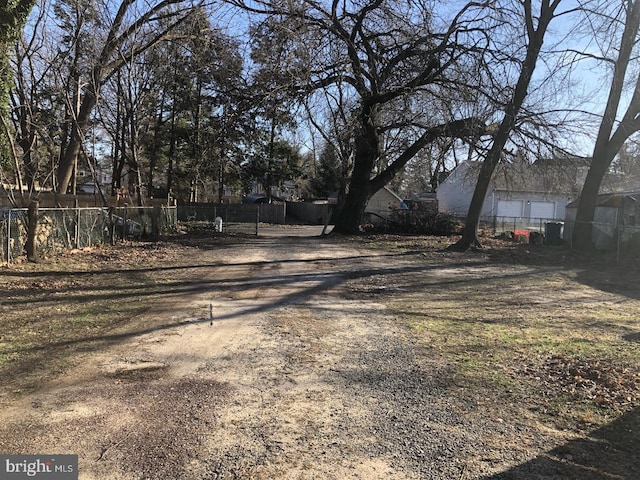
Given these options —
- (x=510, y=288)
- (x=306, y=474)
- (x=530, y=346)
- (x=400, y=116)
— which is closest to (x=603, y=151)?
(x=400, y=116)

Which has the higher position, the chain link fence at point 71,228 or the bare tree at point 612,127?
the bare tree at point 612,127

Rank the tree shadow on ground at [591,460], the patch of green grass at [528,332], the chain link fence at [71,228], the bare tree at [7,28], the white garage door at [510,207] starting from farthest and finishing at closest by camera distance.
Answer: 1. the white garage door at [510,207]
2. the chain link fence at [71,228]
3. the bare tree at [7,28]
4. the patch of green grass at [528,332]
5. the tree shadow on ground at [591,460]

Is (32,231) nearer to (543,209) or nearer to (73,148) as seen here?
(73,148)

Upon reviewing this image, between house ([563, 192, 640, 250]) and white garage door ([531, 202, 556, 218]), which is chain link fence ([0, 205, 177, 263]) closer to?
house ([563, 192, 640, 250])

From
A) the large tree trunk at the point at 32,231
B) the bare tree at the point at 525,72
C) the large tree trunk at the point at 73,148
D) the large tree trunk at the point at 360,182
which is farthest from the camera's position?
the large tree trunk at the point at 360,182

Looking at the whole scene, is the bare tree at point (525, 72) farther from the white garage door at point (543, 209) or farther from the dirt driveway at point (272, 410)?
the white garage door at point (543, 209)

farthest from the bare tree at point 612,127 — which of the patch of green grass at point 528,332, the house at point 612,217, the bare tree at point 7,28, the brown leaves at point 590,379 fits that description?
the bare tree at point 7,28

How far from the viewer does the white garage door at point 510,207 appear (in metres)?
42.5

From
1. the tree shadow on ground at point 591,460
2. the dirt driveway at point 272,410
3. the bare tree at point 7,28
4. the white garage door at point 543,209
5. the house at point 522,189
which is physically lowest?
the tree shadow on ground at point 591,460

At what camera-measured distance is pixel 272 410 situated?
4.51 metres

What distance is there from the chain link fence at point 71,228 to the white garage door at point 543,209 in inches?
1272

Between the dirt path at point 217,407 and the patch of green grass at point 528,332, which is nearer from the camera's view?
the dirt path at point 217,407

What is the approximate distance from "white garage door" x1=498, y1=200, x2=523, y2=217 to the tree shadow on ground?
40608mm

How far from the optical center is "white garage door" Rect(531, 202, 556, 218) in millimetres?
42562
